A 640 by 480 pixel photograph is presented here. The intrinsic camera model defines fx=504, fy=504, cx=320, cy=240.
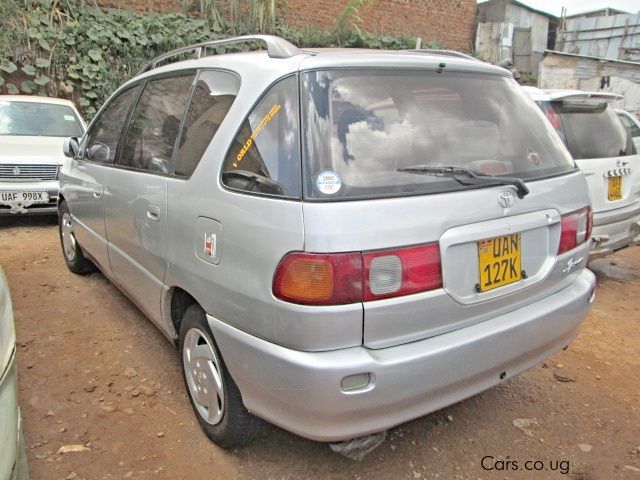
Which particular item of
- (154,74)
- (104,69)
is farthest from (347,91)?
(104,69)

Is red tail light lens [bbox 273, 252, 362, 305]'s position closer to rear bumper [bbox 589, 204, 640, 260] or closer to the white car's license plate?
rear bumper [bbox 589, 204, 640, 260]

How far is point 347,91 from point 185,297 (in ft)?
4.25

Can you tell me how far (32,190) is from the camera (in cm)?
616

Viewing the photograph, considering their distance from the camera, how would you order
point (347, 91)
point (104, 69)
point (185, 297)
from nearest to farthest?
1. point (347, 91)
2. point (185, 297)
3. point (104, 69)

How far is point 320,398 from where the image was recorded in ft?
5.68

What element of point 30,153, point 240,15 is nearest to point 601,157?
point 30,153

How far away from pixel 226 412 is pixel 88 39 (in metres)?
9.20

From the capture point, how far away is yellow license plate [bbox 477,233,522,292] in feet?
6.38

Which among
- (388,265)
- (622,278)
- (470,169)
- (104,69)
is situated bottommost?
(622,278)

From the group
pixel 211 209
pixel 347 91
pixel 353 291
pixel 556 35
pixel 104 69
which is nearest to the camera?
pixel 353 291

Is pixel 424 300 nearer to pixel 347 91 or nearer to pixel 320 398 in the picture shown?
pixel 320 398

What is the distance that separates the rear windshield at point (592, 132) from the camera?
165 inches

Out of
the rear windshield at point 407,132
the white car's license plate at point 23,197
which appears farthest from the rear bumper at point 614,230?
the white car's license plate at point 23,197

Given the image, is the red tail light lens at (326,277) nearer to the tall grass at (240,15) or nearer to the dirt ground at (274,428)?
the dirt ground at (274,428)
